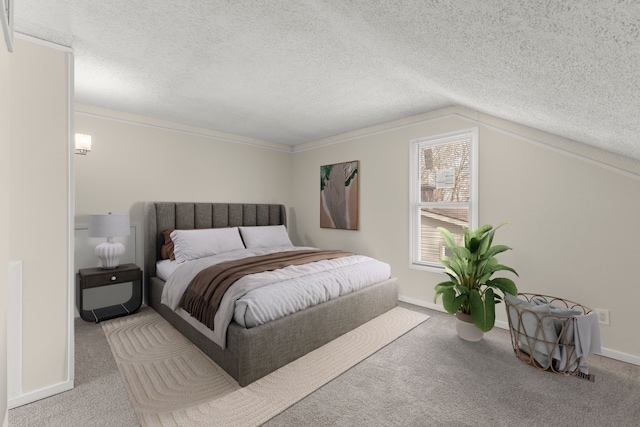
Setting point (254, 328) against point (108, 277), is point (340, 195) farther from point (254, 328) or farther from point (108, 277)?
point (108, 277)

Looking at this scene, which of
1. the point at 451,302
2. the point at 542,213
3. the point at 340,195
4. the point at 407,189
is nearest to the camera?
the point at 451,302

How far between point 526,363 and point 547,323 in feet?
1.26

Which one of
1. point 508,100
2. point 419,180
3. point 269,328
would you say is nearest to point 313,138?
point 419,180

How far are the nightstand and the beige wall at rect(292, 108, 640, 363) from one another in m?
3.02

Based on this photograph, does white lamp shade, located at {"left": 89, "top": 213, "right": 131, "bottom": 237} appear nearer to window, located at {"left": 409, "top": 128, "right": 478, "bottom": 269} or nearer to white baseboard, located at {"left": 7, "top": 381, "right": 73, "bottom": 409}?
white baseboard, located at {"left": 7, "top": 381, "right": 73, "bottom": 409}

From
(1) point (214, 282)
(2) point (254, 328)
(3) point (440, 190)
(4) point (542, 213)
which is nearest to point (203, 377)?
(2) point (254, 328)

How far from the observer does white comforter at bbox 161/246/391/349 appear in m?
2.07

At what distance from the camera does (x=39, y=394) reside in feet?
6.03

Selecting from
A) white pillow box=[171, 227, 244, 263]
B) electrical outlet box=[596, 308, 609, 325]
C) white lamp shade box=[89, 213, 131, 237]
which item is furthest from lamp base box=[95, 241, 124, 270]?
electrical outlet box=[596, 308, 609, 325]

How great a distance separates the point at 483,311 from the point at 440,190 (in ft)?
5.02

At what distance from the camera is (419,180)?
12.0 ft

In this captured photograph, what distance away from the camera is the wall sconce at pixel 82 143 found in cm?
304

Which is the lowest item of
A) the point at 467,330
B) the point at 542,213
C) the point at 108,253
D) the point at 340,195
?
the point at 467,330

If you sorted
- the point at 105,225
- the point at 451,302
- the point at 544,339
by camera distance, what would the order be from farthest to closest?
the point at 105,225 → the point at 451,302 → the point at 544,339
